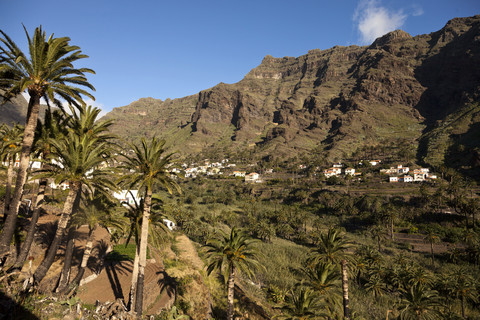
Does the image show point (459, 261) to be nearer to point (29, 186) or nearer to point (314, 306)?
point (314, 306)

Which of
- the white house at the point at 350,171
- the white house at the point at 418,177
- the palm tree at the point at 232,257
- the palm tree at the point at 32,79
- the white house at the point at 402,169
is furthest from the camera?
the white house at the point at 350,171

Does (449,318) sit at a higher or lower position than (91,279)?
lower

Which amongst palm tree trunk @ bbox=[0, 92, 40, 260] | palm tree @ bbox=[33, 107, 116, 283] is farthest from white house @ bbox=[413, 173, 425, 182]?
palm tree trunk @ bbox=[0, 92, 40, 260]

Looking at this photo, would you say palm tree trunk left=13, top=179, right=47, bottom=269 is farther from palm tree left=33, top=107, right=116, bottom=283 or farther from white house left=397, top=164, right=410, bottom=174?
white house left=397, top=164, right=410, bottom=174

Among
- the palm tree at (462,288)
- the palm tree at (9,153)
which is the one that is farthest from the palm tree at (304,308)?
the palm tree at (462,288)

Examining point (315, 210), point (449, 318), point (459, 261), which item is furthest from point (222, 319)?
point (315, 210)

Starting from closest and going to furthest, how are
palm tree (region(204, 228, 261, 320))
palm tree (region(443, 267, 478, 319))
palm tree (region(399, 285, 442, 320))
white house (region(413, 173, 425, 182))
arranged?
palm tree (region(204, 228, 261, 320)) < palm tree (region(399, 285, 442, 320)) < palm tree (region(443, 267, 478, 319)) < white house (region(413, 173, 425, 182))

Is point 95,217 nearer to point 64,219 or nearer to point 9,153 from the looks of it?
point 64,219

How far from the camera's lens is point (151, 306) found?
63.4 feet

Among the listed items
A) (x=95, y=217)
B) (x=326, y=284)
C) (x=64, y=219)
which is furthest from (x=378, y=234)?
(x=64, y=219)

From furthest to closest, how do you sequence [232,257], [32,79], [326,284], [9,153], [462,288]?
[462,288]
[9,153]
[326,284]
[232,257]
[32,79]

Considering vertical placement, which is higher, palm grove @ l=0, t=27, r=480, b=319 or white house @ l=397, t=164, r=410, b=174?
palm grove @ l=0, t=27, r=480, b=319

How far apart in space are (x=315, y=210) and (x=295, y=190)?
19.7 meters

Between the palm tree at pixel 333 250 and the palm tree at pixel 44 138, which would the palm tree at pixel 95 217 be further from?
the palm tree at pixel 333 250
